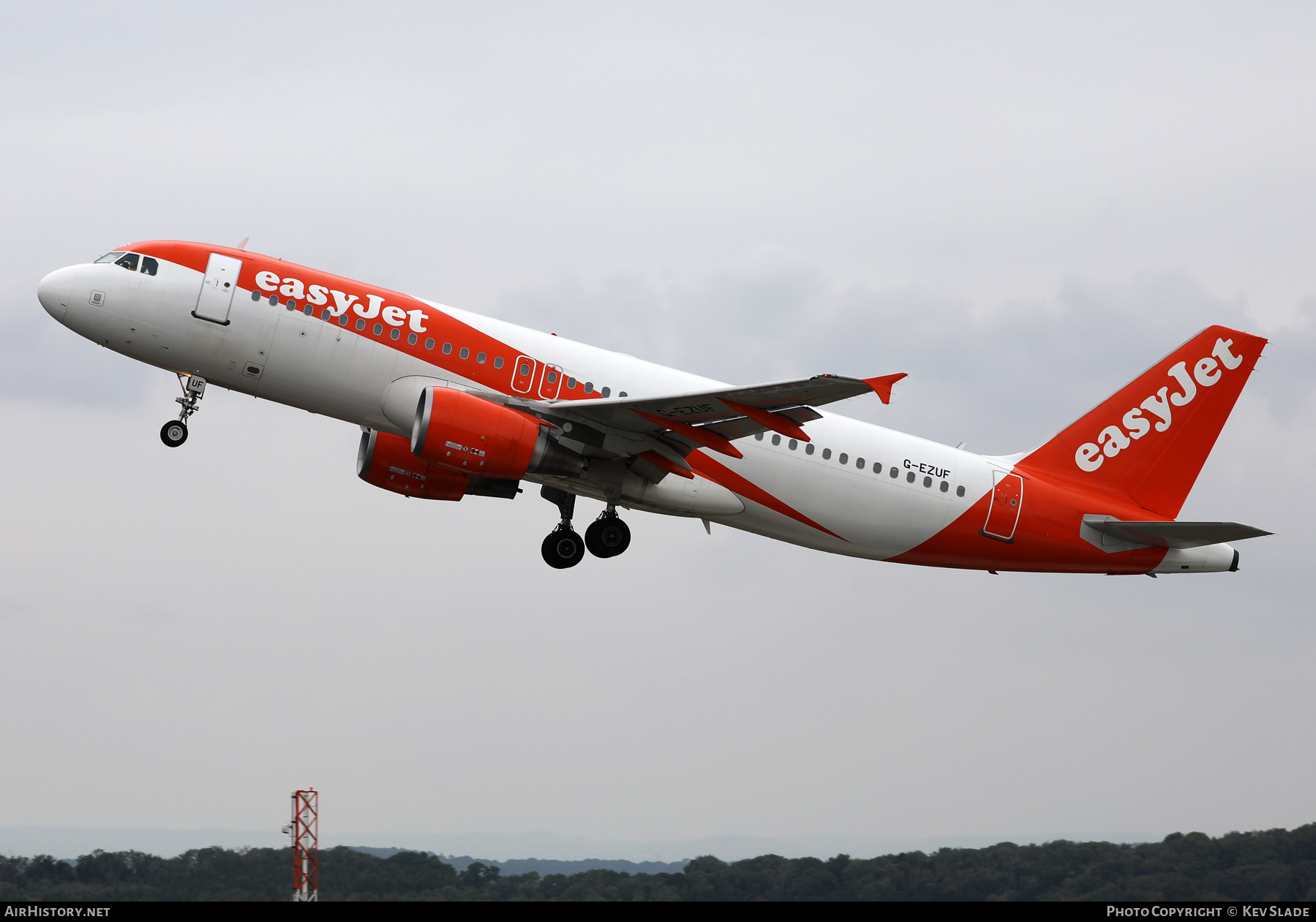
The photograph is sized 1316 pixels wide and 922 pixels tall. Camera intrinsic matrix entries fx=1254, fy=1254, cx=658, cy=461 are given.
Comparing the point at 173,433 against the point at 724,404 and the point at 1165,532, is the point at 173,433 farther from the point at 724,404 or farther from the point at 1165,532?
the point at 1165,532

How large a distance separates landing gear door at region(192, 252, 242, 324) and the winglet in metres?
15.1

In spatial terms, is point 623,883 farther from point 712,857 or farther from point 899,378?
point 899,378

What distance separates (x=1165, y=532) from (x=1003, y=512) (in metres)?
4.40

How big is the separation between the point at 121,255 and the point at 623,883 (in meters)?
22.7

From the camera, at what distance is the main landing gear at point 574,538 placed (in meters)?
34.1

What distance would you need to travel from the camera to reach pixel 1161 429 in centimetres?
3694

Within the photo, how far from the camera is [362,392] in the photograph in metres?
30.3

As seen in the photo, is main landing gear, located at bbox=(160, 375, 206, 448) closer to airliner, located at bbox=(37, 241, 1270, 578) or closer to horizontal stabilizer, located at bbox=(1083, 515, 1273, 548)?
airliner, located at bbox=(37, 241, 1270, 578)

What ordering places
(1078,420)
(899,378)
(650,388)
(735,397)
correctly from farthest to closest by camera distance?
(1078,420) → (650,388) → (735,397) → (899,378)

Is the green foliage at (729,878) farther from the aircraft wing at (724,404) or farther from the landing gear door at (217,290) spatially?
the landing gear door at (217,290)

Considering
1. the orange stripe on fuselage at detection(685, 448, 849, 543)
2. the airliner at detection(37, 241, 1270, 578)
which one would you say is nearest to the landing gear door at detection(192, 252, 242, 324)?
the airliner at detection(37, 241, 1270, 578)

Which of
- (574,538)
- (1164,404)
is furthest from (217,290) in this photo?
(1164,404)

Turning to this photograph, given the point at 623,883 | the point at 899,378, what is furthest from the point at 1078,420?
the point at 623,883

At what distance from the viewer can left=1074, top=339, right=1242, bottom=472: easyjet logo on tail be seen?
36594mm
